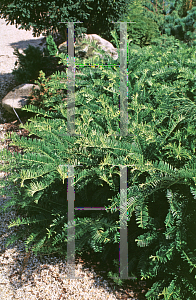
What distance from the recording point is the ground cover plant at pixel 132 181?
1.77 metres

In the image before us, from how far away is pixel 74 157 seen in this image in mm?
2051

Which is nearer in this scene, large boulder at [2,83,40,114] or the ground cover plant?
the ground cover plant

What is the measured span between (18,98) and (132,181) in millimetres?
3509

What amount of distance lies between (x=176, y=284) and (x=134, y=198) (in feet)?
2.39

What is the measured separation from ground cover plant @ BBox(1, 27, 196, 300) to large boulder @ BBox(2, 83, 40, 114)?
2287mm

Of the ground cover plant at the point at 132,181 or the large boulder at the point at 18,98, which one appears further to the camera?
the large boulder at the point at 18,98

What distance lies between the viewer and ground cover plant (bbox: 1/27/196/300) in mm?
1769

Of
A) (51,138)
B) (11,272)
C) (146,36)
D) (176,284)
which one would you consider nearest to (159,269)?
(176,284)

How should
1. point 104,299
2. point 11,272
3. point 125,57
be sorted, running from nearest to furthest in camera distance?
1. point 104,299
2. point 11,272
3. point 125,57

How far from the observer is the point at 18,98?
480cm

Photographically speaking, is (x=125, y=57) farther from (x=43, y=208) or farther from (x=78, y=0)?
(x=78, y=0)

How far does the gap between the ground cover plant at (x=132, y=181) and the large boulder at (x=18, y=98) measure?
2.29 m

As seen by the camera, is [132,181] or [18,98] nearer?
[132,181]

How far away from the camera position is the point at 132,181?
6.65 feet
